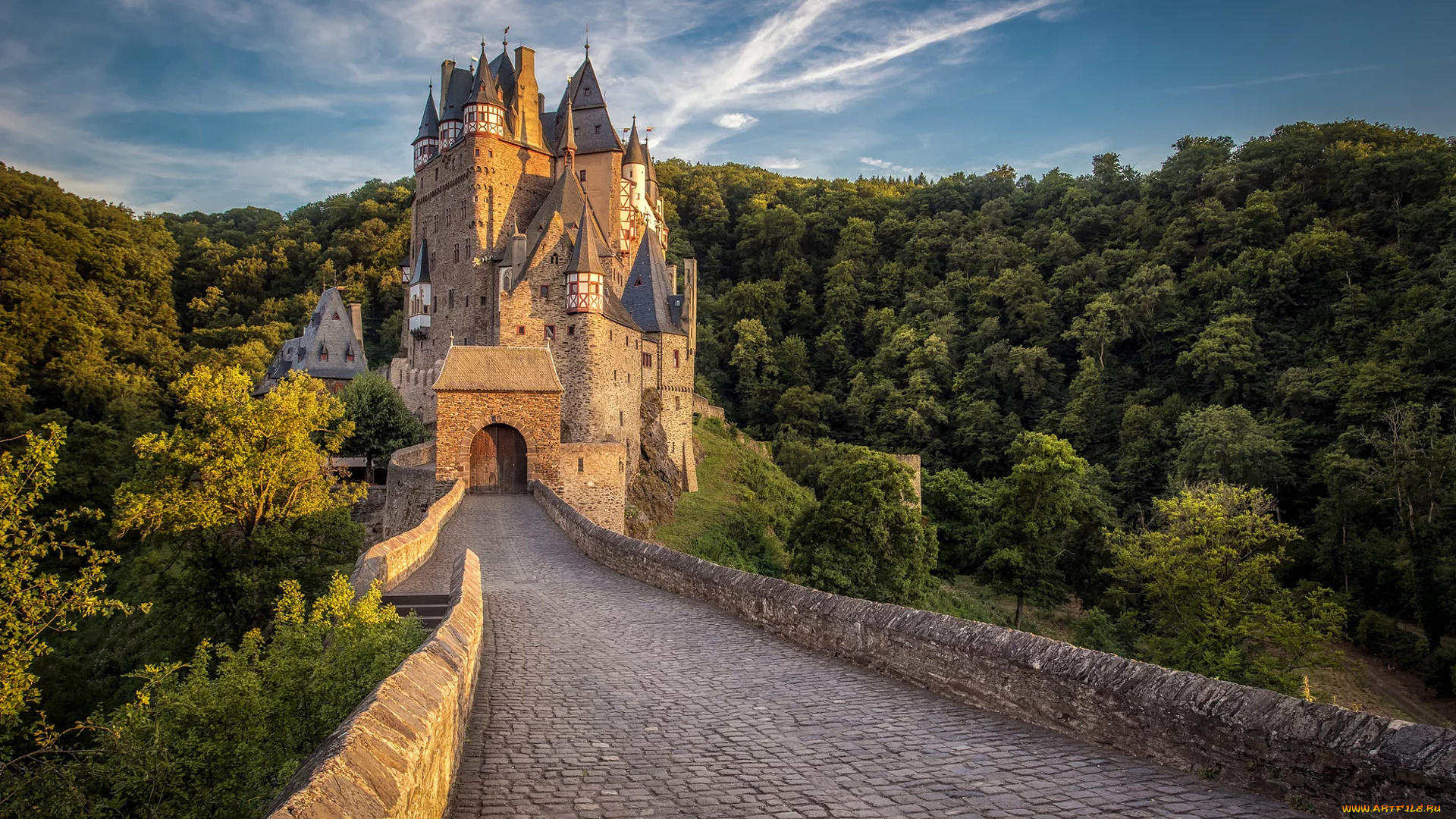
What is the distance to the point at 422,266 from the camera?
44312mm

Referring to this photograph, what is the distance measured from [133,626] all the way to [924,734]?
27574 mm

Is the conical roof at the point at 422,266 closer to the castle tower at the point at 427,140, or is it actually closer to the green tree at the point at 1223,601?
the castle tower at the point at 427,140

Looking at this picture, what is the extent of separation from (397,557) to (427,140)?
131 feet

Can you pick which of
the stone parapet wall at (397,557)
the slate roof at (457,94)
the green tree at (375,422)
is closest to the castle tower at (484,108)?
the slate roof at (457,94)

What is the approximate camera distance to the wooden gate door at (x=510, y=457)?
83.9ft

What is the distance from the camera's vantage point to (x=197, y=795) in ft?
24.4

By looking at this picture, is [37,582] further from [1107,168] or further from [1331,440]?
[1107,168]

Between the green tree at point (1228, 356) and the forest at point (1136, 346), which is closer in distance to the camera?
the forest at point (1136, 346)

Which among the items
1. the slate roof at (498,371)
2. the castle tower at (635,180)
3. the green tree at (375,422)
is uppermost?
the castle tower at (635,180)

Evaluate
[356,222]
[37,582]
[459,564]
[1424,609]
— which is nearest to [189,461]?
[37,582]

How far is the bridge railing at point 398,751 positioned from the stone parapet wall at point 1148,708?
372cm

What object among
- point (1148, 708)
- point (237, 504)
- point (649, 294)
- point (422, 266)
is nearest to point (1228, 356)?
point (649, 294)

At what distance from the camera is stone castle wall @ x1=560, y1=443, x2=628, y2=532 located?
25781mm

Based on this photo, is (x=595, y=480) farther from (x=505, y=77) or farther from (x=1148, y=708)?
(x=505, y=77)
